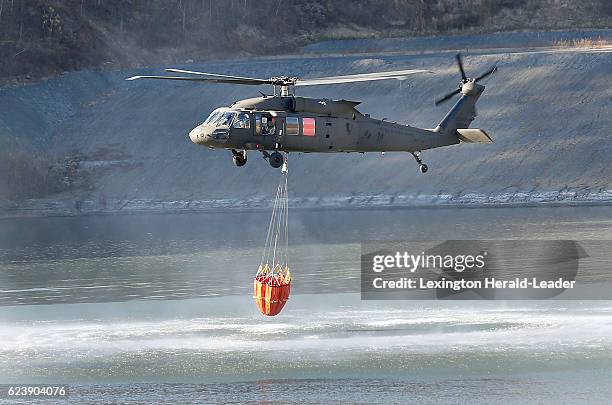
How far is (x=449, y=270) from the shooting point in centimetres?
10069

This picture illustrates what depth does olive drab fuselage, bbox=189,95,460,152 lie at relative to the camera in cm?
6744

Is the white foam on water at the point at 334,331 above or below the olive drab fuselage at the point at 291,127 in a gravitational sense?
below

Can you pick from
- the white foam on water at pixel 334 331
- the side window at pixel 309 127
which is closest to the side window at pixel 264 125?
the side window at pixel 309 127

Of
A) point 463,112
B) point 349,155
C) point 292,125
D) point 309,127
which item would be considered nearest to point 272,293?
point 309,127

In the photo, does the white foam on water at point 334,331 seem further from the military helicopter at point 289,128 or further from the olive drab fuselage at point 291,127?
the olive drab fuselage at point 291,127

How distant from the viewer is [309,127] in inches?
2689

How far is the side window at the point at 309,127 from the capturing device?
224ft

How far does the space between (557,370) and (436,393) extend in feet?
23.7

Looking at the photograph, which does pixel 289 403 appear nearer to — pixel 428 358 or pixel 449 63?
pixel 428 358

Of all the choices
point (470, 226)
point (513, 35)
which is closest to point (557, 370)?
point (470, 226)

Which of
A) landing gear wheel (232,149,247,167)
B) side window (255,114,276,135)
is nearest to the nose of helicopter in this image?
landing gear wheel (232,149,247,167)

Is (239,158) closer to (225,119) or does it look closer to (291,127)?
(225,119)

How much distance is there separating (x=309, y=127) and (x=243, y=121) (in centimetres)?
287

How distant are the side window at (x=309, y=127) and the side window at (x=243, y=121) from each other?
2.38 metres
